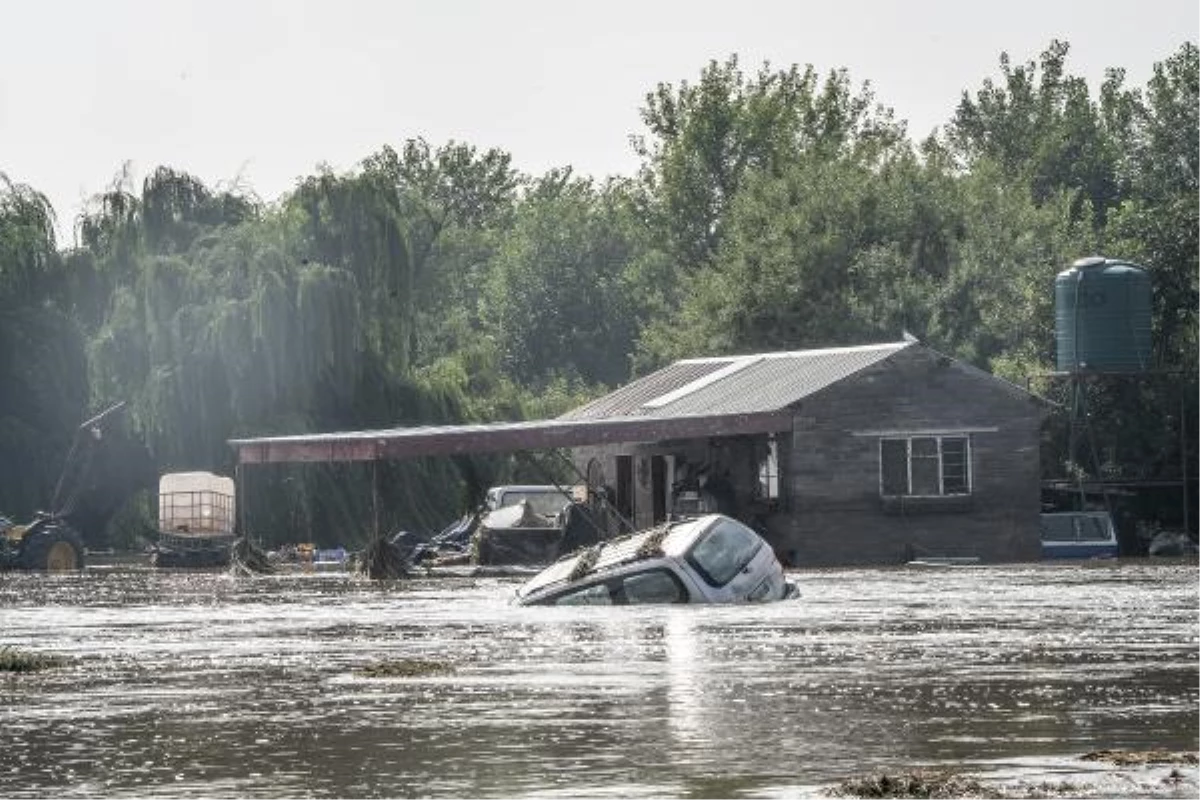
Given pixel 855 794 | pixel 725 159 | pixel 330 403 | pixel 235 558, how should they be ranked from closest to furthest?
pixel 855 794 < pixel 235 558 < pixel 330 403 < pixel 725 159

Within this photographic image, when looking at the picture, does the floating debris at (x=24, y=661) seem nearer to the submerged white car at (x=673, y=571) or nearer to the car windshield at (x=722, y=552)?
the submerged white car at (x=673, y=571)

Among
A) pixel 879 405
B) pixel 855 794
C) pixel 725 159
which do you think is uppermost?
pixel 725 159

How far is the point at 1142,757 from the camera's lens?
18812mm

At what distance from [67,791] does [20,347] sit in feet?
186

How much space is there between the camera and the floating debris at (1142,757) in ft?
61.1

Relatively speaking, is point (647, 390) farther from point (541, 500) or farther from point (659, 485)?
point (541, 500)

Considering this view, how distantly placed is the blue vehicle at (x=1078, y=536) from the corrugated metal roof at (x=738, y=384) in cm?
547

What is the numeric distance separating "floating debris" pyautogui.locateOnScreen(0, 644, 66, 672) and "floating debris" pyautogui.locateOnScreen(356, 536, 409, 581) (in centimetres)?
2418

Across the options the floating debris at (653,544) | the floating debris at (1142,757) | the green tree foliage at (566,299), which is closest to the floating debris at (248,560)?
the floating debris at (653,544)

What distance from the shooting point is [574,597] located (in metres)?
41.0

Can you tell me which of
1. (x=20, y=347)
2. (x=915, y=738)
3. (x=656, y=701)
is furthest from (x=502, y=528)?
(x=915, y=738)

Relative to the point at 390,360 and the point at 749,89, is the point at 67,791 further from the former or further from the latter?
the point at 749,89

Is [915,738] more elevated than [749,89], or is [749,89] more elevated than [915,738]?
[749,89]

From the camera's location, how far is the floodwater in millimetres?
19109
